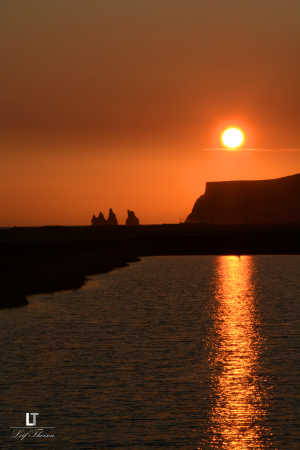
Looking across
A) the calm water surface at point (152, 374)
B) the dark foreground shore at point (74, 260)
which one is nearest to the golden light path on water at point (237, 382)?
the calm water surface at point (152, 374)

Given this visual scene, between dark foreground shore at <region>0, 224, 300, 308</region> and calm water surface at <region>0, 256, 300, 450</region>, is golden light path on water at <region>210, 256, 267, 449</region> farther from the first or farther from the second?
dark foreground shore at <region>0, 224, 300, 308</region>

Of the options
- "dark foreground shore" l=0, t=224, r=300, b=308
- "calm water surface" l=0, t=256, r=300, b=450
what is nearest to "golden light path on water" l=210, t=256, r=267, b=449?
"calm water surface" l=0, t=256, r=300, b=450


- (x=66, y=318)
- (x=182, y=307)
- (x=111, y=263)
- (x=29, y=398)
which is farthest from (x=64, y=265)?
(x=29, y=398)

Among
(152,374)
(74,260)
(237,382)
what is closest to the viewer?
(237,382)

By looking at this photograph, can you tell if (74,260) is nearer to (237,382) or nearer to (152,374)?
(152,374)

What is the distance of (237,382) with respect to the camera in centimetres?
3114

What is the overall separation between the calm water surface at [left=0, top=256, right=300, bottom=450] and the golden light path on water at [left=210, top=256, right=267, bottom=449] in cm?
4

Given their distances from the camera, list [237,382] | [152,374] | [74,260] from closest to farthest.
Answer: [237,382], [152,374], [74,260]

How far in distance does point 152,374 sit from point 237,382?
363 centimetres

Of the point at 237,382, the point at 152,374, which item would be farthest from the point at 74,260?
the point at 237,382

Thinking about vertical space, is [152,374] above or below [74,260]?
below

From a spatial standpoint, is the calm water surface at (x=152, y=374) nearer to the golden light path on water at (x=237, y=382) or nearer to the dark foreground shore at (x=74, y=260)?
the golden light path on water at (x=237, y=382)

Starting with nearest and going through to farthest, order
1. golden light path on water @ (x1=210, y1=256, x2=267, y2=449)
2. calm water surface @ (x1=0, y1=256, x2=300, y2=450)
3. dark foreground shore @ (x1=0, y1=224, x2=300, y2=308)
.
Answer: golden light path on water @ (x1=210, y1=256, x2=267, y2=449) < calm water surface @ (x1=0, y1=256, x2=300, y2=450) < dark foreground shore @ (x1=0, y1=224, x2=300, y2=308)

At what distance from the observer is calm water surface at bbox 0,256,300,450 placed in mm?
23953
